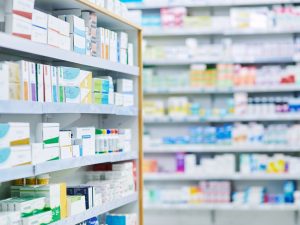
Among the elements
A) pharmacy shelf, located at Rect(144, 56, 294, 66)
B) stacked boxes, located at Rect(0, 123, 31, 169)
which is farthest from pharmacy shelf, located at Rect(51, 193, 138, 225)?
pharmacy shelf, located at Rect(144, 56, 294, 66)

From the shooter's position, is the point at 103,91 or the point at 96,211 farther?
the point at 103,91

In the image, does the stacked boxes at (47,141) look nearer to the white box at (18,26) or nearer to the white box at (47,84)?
the white box at (47,84)

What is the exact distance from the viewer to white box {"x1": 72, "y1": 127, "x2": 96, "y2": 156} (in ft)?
13.8

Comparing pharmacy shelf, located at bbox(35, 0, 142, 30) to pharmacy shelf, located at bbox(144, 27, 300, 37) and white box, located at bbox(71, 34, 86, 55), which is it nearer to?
white box, located at bbox(71, 34, 86, 55)

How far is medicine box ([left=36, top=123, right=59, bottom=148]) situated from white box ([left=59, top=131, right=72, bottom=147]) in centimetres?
6

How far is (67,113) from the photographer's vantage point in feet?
14.5

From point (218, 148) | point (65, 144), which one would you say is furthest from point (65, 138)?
point (218, 148)

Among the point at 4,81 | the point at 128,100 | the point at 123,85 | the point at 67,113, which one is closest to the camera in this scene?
the point at 4,81

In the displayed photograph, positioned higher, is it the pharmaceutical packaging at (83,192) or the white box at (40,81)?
the white box at (40,81)

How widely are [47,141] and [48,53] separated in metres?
0.52

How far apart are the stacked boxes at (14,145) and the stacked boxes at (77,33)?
0.93 meters

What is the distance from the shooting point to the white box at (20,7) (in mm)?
3342

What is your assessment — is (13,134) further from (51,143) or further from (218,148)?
(218,148)

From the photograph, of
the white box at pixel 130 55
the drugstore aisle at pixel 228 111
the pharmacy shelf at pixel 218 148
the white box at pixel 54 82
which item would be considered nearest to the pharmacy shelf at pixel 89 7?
the white box at pixel 130 55
